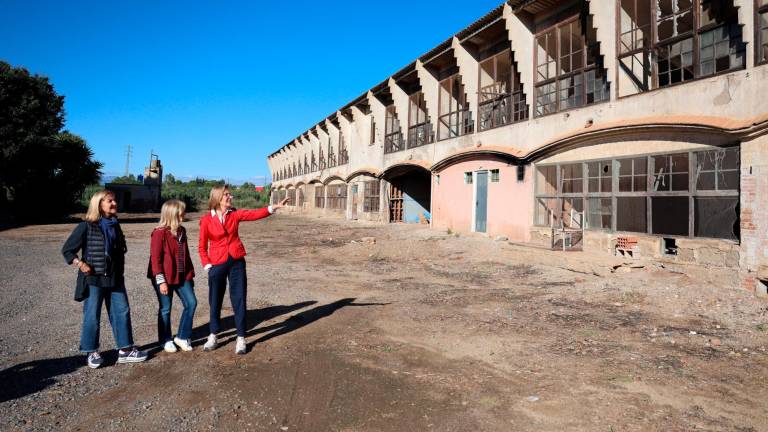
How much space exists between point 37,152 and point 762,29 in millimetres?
31674

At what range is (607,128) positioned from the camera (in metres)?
10.6

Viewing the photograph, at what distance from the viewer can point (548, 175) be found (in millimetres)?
13000

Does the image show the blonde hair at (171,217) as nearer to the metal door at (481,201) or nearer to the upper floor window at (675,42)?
the upper floor window at (675,42)

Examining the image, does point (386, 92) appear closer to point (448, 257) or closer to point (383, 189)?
point (383, 189)

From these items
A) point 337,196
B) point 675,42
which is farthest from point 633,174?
point 337,196

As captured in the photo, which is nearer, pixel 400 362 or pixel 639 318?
pixel 400 362

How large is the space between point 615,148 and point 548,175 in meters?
2.46

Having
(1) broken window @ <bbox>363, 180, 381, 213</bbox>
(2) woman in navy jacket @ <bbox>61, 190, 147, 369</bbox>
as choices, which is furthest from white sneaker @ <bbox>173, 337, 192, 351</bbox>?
(1) broken window @ <bbox>363, 180, 381, 213</bbox>

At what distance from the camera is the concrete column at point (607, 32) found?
36.0 feet

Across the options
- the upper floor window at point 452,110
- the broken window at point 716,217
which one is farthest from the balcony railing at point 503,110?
the broken window at point 716,217

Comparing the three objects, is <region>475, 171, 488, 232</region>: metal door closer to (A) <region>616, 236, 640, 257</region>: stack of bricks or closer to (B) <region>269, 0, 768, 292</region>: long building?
(B) <region>269, 0, 768, 292</region>: long building

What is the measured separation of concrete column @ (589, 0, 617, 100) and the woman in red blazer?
1070 cm

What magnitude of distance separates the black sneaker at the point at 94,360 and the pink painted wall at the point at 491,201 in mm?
11883

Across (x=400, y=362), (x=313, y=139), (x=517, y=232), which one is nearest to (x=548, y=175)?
(x=517, y=232)
